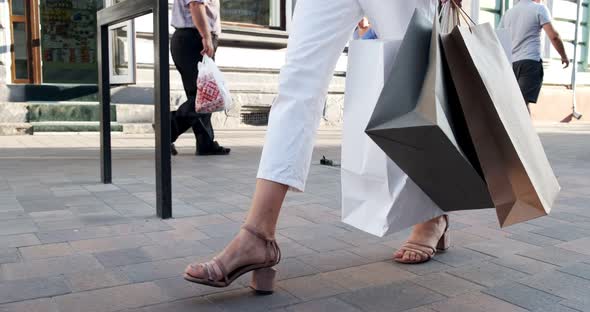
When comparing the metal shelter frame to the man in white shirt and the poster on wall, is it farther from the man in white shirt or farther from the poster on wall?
the poster on wall

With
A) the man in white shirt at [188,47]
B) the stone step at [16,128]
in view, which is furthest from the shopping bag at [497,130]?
the stone step at [16,128]

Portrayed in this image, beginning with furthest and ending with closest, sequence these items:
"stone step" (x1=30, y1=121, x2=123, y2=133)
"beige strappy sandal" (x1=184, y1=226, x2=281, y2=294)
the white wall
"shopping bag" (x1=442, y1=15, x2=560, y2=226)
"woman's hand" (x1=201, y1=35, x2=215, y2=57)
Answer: the white wall
"stone step" (x1=30, y1=121, x2=123, y2=133)
"woman's hand" (x1=201, y1=35, x2=215, y2=57)
"beige strappy sandal" (x1=184, y1=226, x2=281, y2=294)
"shopping bag" (x1=442, y1=15, x2=560, y2=226)

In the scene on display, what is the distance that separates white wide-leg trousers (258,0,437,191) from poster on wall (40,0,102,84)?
1005cm

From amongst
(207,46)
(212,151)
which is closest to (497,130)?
(207,46)

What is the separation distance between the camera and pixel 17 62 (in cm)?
970

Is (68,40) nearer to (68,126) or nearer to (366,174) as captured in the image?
(68,126)

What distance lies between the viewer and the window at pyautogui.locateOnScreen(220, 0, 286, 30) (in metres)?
10.3

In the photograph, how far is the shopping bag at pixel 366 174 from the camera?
199 cm

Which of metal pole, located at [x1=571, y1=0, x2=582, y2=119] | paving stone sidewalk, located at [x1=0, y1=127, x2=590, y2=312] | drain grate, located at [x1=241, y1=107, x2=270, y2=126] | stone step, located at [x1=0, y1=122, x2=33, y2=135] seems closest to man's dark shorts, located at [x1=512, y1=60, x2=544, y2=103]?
paving stone sidewalk, located at [x1=0, y1=127, x2=590, y2=312]

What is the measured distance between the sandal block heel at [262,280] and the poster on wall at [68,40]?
10.2 metres

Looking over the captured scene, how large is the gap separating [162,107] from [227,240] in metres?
0.83

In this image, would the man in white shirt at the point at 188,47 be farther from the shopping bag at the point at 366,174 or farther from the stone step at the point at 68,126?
the shopping bag at the point at 366,174

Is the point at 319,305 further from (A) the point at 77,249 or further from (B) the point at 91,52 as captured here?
(B) the point at 91,52

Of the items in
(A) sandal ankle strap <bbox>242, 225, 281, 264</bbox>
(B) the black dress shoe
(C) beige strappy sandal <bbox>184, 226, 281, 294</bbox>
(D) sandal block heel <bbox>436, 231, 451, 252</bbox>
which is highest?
(A) sandal ankle strap <bbox>242, 225, 281, 264</bbox>
